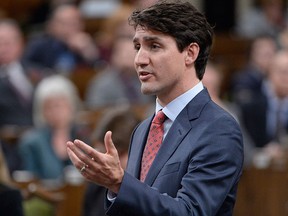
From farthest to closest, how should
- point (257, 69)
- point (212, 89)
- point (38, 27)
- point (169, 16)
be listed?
1. point (38, 27)
2. point (257, 69)
3. point (212, 89)
4. point (169, 16)

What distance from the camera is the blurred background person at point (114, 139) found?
16.2 ft

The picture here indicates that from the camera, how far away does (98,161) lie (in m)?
2.99

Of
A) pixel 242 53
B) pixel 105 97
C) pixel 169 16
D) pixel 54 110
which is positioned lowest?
pixel 242 53

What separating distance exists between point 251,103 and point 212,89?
1253mm

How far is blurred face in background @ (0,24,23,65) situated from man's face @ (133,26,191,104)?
6.01 m

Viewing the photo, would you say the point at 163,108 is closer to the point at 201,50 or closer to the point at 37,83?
the point at 201,50

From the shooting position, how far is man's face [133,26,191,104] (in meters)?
3.30

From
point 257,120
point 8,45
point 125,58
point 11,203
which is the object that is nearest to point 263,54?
point 125,58

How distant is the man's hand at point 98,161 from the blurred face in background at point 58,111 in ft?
14.8

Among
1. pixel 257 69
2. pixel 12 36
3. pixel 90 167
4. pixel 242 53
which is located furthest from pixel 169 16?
pixel 242 53

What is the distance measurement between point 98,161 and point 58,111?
464 centimetres

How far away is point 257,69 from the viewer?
1070cm

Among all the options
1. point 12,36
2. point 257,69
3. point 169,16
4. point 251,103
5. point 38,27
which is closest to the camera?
point 169,16

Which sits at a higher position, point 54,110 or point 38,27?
point 54,110
